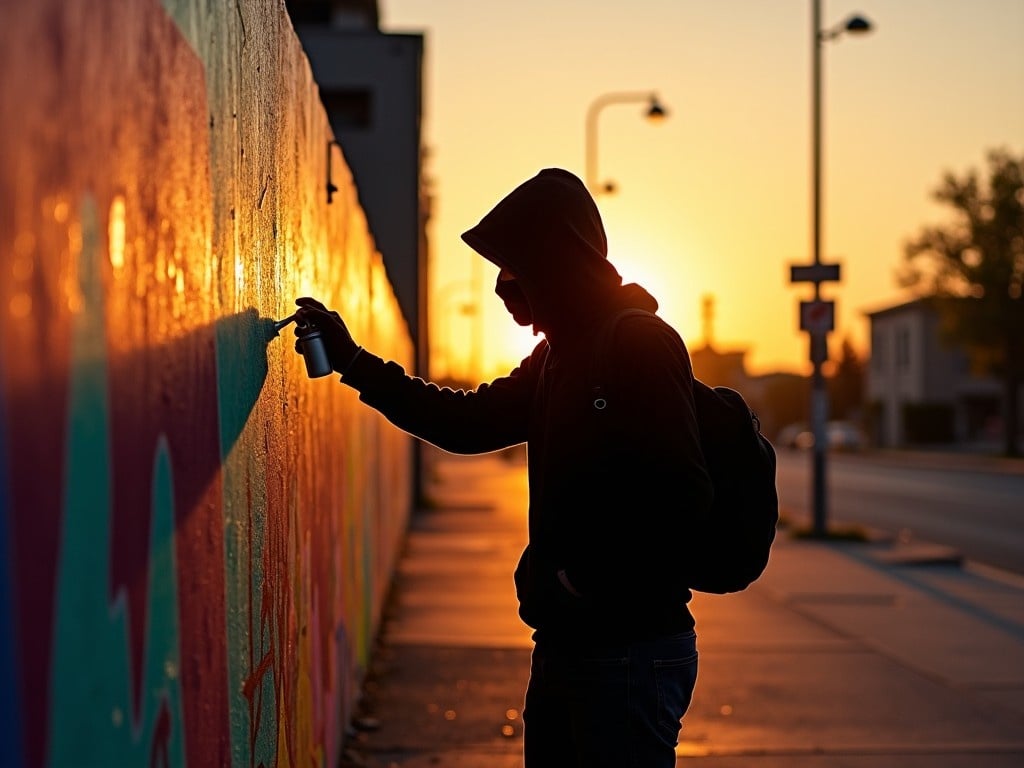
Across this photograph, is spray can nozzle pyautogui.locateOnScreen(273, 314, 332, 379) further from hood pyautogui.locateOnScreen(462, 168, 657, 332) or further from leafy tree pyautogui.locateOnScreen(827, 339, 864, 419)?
leafy tree pyautogui.locateOnScreen(827, 339, 864, 419)

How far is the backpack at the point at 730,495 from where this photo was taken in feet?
9.39

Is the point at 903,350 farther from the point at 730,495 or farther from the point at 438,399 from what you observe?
the point at 730,495

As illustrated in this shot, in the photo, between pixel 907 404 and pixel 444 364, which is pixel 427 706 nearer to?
pixel 907 404

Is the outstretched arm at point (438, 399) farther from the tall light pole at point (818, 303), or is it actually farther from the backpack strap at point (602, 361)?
the tall light pole at point (818, 303)

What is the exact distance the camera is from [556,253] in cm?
309

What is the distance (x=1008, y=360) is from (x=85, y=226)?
55.9 m

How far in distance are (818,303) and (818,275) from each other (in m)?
0.54

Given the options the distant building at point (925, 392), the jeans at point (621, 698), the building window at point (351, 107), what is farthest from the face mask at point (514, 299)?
the distant building at point (925, 392)

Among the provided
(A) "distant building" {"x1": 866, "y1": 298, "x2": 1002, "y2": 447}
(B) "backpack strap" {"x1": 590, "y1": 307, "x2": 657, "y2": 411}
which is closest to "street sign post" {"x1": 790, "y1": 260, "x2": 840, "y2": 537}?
(B) "backpack strap" {"x1": 590, "y1": 307, "x2": 657, "y2": 411}

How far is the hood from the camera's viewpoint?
307 centimetres

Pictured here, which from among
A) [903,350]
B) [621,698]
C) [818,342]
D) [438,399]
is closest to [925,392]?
[903,350]

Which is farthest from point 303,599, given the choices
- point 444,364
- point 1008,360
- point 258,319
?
point 444,364

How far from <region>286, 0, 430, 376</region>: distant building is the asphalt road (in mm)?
8441

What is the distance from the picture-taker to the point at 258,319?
297cm
